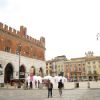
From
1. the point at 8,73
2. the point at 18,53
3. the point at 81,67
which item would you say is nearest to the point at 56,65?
the point at 81,67

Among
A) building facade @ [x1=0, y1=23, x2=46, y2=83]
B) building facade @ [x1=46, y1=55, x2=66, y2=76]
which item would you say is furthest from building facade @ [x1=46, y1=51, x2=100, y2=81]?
building facade @ [x1=0, y1=23, x2=46, y2=83]

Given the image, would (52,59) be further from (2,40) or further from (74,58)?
(2,40)

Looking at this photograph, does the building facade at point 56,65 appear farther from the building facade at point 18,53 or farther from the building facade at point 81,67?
the building facade at point 18,53

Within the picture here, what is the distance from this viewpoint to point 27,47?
5772 cm

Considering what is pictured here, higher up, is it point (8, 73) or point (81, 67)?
point (81, 67)

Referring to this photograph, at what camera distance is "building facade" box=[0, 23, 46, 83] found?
159 ft

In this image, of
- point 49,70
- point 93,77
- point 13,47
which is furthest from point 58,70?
point 13,47

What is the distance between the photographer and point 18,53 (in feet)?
174

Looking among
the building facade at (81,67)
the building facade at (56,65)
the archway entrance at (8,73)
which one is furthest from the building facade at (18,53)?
the building facade at (56,65)

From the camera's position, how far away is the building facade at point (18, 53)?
4847 centimetres

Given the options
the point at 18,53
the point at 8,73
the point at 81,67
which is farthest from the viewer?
the point at 81,67

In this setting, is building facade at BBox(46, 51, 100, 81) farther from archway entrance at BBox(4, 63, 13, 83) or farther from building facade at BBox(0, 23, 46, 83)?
archway entrance at BBox(4, 63, 13, 83)

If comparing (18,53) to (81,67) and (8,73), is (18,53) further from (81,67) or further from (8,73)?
(81,67)

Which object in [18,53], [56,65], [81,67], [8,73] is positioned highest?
[56,65]
